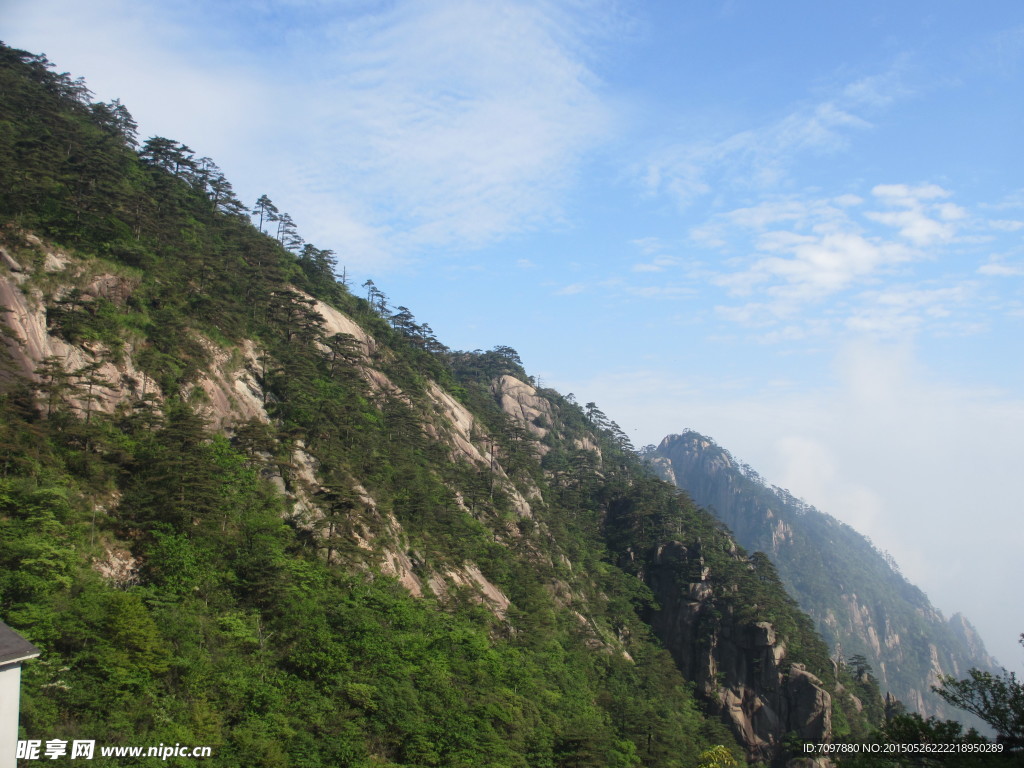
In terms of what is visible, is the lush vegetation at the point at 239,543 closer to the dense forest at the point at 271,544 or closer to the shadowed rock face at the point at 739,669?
the dense forest at the point at 271,544

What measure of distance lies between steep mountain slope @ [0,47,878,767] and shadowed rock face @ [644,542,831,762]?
22 cm

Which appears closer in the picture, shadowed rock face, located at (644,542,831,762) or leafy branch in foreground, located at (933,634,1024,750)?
leafy branch in foreground, located at (933,634,1024,750)

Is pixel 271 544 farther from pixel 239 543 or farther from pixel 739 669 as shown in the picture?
pixel 739 669

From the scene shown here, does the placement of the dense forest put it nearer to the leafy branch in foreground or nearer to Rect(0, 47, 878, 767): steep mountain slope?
Rect(0, 47, 878, 767): steep mountain slope

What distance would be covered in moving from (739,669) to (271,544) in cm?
4773

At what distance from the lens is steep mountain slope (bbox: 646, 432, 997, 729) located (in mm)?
152750

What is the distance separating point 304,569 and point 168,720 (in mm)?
11042

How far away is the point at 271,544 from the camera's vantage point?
1143 inches

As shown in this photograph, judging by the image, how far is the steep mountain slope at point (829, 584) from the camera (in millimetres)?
152750

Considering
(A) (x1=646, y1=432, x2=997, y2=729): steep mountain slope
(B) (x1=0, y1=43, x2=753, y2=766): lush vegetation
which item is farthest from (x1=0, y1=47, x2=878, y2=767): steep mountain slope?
(A) (x1=646, y1=432, x2=997, y2=729): steep mountain slope

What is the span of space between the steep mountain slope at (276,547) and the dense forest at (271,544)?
144mm

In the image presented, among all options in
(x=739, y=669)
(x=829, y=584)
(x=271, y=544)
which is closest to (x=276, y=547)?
(x=271, y=544)

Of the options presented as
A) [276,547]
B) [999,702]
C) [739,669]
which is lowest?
[739,669]

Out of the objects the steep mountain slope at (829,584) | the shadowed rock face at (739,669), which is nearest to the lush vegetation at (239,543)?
the shadowed rock face at (739,669)
